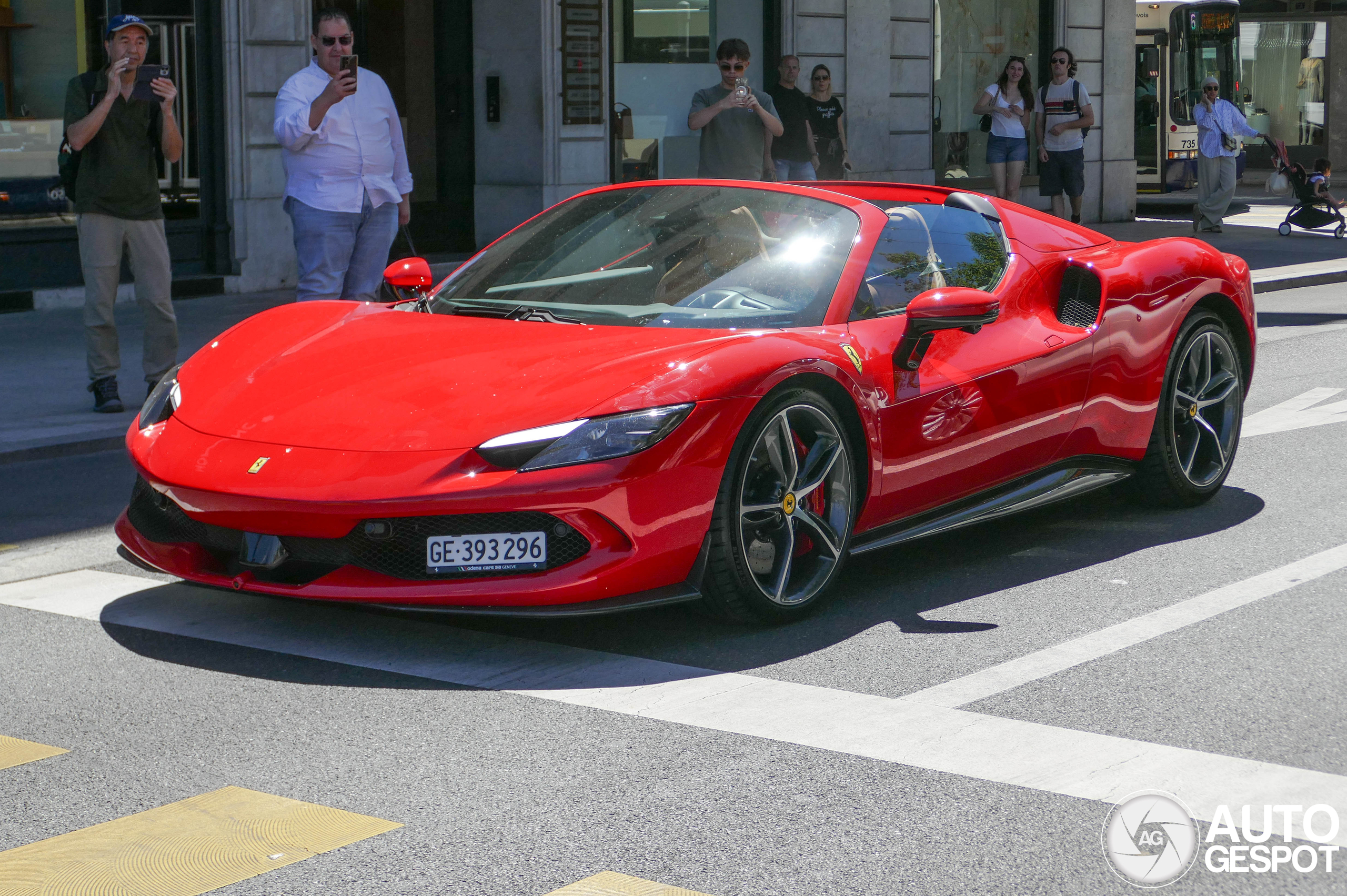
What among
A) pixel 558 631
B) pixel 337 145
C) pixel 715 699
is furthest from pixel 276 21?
pixel 715 699

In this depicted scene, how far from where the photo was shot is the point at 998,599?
532 cm

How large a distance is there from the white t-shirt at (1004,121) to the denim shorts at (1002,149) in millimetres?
40

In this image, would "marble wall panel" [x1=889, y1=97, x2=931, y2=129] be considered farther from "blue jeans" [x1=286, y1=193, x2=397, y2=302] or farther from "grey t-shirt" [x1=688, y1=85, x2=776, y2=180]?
"blue jeans" [x1=286, y1=193, x2=397, y2=302]

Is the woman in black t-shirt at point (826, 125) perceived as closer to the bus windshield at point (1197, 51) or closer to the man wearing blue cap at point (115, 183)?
the man wearing blue cap at point (115, 183)

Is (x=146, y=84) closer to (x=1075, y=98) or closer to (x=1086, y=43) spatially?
(x=1075, y=98)

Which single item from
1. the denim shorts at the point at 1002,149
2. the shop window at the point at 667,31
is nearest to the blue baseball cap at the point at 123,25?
the shop window at the point at 667,31

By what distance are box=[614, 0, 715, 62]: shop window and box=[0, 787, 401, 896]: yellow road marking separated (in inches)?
570

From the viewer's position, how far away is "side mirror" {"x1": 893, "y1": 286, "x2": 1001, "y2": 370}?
5152mm

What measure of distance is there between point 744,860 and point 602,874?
0.89ft

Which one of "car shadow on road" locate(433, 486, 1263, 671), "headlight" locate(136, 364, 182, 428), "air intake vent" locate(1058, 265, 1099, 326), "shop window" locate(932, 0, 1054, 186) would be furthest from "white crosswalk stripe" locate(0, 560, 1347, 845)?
"shop window" locate(932, 0, 1054, 186)

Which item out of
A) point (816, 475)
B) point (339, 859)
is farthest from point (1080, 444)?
point (339, 859)

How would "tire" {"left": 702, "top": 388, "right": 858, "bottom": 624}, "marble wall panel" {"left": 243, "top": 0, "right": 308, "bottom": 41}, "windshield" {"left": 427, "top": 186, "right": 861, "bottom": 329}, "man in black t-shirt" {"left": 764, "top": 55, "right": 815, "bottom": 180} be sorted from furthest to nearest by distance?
"man in black t-shirt" {"left": 764, "top": 55, "right": 815, "bottom": 180}
"marble wall panel" {"left": 243, "top": 0, "right": 308, "bottom": 41}
"windshield" {"left": 427, "top": 186, "right": 861, "bottom": 329}
"tire" {"left": 702, "top": 388, "right": 858, "bottom": 624}

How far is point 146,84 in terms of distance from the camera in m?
8.79

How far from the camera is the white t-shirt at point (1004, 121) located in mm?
18625
